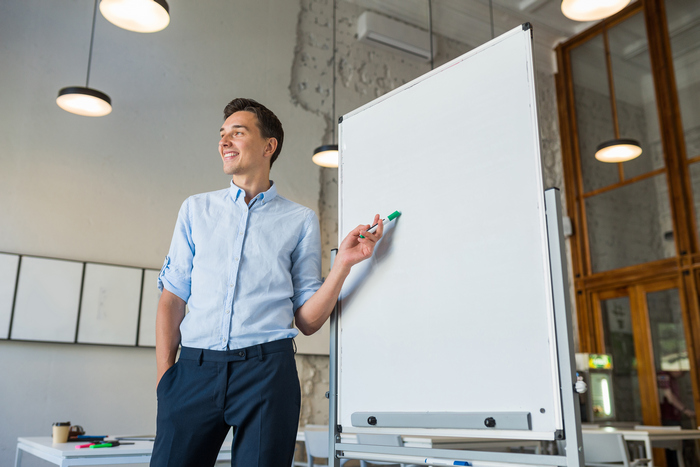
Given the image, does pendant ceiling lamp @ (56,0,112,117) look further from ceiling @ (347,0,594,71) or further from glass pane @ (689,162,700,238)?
glass pane @ (689,162,700,238)

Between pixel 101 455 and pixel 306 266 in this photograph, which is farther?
pixel 101 455

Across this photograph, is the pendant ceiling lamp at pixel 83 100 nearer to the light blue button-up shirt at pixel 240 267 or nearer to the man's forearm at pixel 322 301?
the light blue button-up shirt at pixel 240 267

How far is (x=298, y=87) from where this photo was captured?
5.55 meters

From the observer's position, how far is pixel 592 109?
6.97 meters

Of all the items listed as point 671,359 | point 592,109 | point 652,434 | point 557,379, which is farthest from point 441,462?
point 592,109

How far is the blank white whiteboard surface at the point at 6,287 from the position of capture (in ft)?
12.6

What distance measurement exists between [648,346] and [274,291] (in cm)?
567

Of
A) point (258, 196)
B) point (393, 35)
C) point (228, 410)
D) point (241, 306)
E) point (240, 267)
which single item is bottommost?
point (228, 410)

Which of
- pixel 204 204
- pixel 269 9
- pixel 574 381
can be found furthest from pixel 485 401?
pixel 269 9

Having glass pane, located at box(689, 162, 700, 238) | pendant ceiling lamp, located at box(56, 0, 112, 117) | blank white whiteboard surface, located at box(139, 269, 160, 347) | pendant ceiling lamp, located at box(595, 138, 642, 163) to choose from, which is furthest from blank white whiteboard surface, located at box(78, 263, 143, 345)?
glass pane, located at box(689, 162, 700, 238)

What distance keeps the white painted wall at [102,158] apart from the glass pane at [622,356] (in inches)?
150

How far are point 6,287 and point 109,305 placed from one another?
2.19 ft

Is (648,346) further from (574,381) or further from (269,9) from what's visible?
(574,381)

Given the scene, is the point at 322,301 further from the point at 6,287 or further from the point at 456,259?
the point at 6,287
